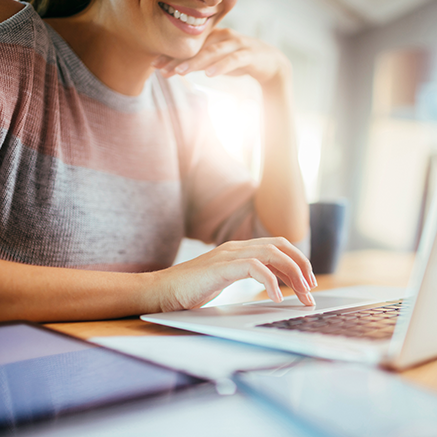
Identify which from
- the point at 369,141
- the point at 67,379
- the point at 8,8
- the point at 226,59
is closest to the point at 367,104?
the point at 369,141

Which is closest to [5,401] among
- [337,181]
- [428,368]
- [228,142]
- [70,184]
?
[428,368]

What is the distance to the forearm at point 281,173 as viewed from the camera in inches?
31.3

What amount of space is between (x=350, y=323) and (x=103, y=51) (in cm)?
58

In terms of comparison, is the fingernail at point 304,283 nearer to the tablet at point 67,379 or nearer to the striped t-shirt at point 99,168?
the tablet at point 67,379

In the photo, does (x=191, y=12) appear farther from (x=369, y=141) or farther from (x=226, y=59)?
(x=369, y=141)

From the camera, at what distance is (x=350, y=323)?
338 millimetres

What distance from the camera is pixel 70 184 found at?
604 millimetres

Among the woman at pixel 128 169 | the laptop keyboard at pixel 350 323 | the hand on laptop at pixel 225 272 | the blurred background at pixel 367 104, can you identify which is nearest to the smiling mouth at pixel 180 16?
the woman at pixel 128 169

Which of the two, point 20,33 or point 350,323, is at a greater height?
point 20,33

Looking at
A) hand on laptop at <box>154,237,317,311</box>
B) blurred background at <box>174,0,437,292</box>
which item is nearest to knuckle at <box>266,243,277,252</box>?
hand on laptop at <box>154,237,317,311</box>

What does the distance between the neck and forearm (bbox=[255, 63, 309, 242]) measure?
27 cm

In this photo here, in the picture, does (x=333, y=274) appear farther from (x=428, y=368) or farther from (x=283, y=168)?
(x=428, y=368)

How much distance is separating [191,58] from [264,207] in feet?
1.05

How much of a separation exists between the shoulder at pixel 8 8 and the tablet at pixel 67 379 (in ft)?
1.42
